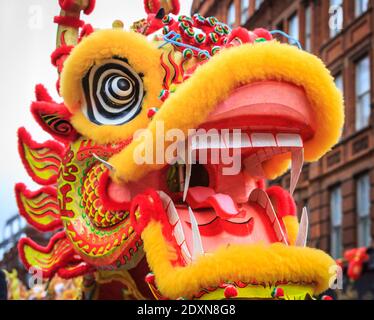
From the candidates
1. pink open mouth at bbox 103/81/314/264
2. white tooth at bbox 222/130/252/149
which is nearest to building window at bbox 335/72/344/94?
pink open mouth at bbox 103/81/314/264

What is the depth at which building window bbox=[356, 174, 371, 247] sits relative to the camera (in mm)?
10570

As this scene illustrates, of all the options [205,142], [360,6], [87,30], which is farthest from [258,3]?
[205,142]

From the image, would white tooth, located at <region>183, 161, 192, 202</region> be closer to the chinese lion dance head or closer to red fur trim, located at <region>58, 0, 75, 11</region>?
the chinese lion dance head

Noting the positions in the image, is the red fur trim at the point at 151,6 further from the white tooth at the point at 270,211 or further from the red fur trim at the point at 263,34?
the white tooth at the point at 270,211

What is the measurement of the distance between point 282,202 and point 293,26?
9.76 meters

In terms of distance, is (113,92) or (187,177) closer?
(187,177)

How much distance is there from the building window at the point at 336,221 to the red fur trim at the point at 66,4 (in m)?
7.94

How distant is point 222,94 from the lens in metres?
2.89

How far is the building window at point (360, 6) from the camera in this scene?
36.9 ft

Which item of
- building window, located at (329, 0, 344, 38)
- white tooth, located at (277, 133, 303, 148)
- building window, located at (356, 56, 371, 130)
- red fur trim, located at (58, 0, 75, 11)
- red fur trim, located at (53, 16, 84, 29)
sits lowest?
white tooth, located at (277, 133, 303, 148)

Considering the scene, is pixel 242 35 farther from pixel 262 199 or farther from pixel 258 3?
pixel 258 3

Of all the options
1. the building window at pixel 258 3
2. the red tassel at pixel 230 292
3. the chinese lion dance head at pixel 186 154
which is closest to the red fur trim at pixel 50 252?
the chinese lion dance head at pixel 186 154

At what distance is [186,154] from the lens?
300cm

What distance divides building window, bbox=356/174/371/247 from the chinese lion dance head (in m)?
7.11
